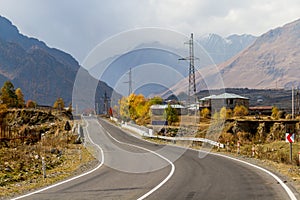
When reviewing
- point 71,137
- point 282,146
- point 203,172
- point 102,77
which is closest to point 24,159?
point 102,77

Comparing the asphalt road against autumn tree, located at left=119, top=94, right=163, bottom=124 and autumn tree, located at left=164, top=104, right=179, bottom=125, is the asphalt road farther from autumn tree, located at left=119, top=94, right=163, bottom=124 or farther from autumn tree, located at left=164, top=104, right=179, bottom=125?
autumn tree, located at left=119, top=94, right=163, bottom=124

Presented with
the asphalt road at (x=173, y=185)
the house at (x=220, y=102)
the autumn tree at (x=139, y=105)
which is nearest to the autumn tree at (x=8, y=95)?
the autumn tree at (x=139, y=105)

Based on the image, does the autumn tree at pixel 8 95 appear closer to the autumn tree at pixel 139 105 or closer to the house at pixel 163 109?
the autumn tree at pixel 139 105

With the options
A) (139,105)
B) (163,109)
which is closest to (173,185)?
(163,109)

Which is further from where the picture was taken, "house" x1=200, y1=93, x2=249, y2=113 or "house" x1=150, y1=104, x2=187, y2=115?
"house" x1=200, y1=93, x2=249, y2=113

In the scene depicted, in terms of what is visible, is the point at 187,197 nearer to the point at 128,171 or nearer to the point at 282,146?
the point at 128,171

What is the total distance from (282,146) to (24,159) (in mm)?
26324

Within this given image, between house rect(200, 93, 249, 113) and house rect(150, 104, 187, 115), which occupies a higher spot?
house rect(200, 93, 249, 113)

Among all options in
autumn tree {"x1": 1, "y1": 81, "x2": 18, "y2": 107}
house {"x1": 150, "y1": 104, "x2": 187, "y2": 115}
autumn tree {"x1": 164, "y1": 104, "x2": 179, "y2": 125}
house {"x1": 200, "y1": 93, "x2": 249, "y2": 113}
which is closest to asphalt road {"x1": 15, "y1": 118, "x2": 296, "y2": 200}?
house {"x1": 150, "y1": 104, "x2": 187, "y2": 115}

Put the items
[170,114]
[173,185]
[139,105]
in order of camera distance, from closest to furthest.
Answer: [173,185]
[170,114]
[139,105]

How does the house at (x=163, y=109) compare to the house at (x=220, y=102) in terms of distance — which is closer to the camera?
the house at (x=163, y=109)

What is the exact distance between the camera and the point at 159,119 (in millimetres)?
62656

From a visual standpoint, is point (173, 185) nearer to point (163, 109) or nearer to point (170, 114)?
point (170, 114)

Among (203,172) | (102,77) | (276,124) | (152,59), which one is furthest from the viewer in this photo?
(276,124)
